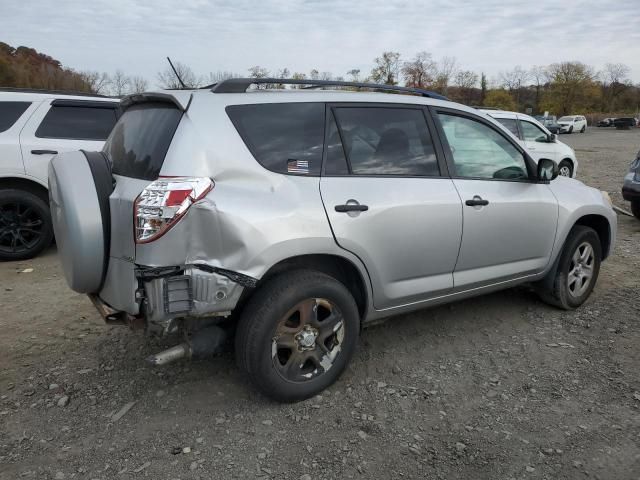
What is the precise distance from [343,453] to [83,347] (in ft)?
7.18

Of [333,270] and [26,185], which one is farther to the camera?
[26,185]

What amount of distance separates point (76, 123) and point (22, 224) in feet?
4.59

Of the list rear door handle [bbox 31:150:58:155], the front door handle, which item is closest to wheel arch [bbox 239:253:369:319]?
the front door handle

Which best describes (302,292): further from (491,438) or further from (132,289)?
(491,438)

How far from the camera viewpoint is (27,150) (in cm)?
591

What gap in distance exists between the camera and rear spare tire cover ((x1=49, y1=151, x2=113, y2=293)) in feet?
8.79

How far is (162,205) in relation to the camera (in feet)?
8.30

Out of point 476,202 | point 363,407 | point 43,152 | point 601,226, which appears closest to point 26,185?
point 43,152

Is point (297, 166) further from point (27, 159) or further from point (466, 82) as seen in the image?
point (466, 82)

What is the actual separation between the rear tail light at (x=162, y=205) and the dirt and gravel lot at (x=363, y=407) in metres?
1.13

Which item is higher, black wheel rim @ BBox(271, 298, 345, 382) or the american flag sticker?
the american flag sticker

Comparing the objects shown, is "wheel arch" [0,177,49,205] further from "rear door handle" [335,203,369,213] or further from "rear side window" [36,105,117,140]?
"rear door handle" [335,203,369,213]

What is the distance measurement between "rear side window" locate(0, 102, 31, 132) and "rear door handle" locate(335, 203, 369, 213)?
190 inches

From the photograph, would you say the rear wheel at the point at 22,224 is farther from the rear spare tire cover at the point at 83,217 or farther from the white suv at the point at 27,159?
the rear spare tire cover at the point at 83,217
